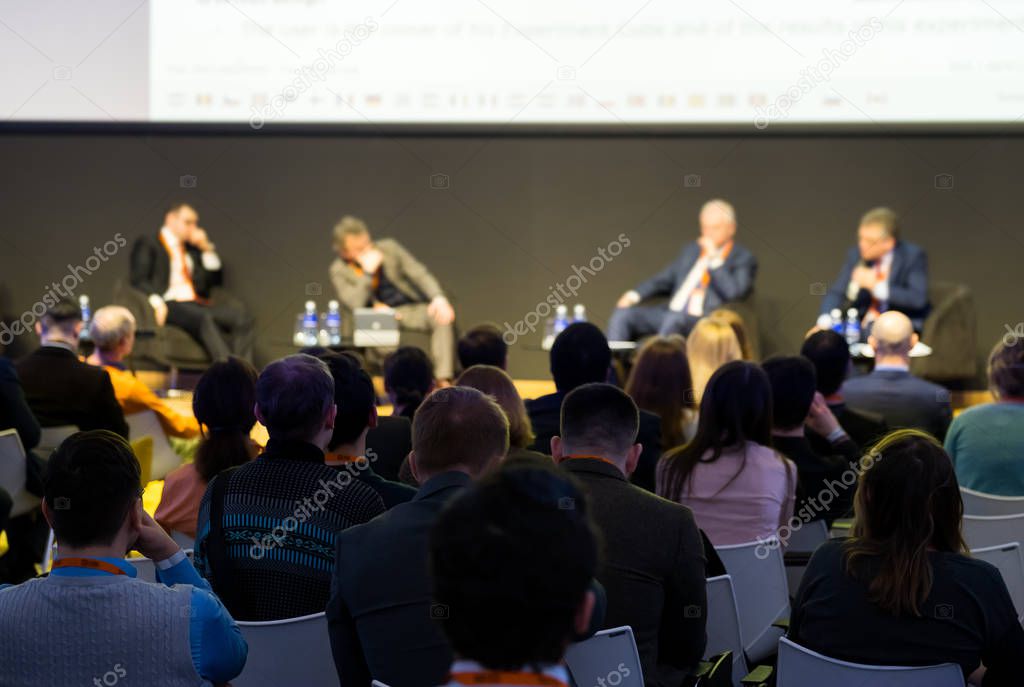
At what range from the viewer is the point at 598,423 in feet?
7.46

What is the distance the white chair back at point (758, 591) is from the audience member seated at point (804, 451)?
19.5 inches

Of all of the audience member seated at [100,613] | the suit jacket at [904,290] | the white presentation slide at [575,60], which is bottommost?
the audience member seated at [100,613]

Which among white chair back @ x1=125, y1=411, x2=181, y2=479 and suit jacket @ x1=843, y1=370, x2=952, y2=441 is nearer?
suit jacket @ x1=843, y1=370, x2=952, y2=441

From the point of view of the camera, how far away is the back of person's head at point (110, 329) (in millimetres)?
4770

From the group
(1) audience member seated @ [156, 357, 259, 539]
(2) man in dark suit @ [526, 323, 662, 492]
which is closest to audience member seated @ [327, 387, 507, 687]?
(1) audience member seated @ [156, 357, 259, 539]

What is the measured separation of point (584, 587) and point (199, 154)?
8176 mm

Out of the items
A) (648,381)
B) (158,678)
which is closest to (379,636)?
(158,678)

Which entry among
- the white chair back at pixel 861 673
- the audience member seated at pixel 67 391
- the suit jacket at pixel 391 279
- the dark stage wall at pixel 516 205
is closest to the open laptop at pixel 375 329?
the suit jacket at pixel 391 279

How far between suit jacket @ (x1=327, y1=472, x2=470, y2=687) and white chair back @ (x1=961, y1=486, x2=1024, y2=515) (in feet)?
6.22

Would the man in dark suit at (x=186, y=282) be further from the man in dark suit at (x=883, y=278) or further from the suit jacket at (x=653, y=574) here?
the suit jacket at (x=653, y=574)

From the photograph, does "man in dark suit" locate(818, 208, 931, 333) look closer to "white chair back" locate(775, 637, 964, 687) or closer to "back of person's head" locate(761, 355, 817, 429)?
"back of person's head" locate(761, 355, 817, 429)

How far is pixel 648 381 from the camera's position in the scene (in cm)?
396

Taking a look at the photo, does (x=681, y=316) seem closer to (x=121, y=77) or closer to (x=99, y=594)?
(x=121, y=77)

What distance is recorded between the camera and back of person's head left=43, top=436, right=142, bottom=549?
5.59 ft
